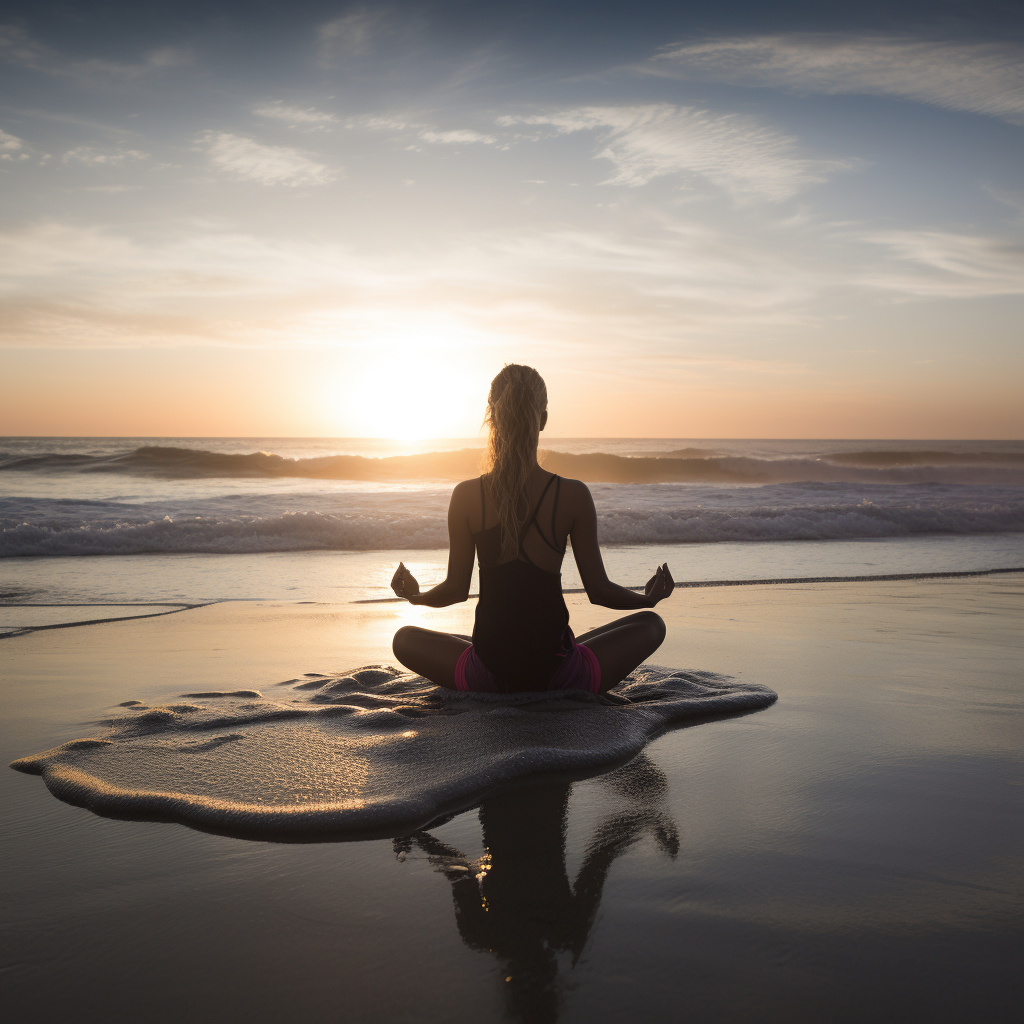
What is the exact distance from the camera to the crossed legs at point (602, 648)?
3.45m

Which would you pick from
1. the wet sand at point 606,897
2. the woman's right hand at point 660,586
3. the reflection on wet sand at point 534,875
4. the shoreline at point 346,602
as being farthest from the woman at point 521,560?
the shoreline at point 346,602

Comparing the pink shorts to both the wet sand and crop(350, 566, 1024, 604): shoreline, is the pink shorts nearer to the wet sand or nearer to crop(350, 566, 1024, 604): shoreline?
the wet sand

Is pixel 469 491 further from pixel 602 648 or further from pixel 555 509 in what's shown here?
pixel 602 648

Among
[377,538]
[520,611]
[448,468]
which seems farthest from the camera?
[448,468]

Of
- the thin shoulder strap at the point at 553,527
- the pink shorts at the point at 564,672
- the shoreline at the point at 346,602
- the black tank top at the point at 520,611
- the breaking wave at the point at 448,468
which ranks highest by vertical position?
the breaking wave at the point at 448,468

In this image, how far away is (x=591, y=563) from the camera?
10.7 ft

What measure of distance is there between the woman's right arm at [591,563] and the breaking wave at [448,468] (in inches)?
892

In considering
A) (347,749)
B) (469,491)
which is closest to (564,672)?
(469,491)

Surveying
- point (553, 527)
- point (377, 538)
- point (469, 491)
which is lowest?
point (377, 538)

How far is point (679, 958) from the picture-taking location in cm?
151

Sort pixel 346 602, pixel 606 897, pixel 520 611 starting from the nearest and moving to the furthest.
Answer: pixel 606 897, pixel 520 611, pixel 346 602

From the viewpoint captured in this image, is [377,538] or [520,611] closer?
[520,611]

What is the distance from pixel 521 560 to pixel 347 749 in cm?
100

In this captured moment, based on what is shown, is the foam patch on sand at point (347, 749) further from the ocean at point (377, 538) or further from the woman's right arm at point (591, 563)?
the ocean at point (377, 538)
